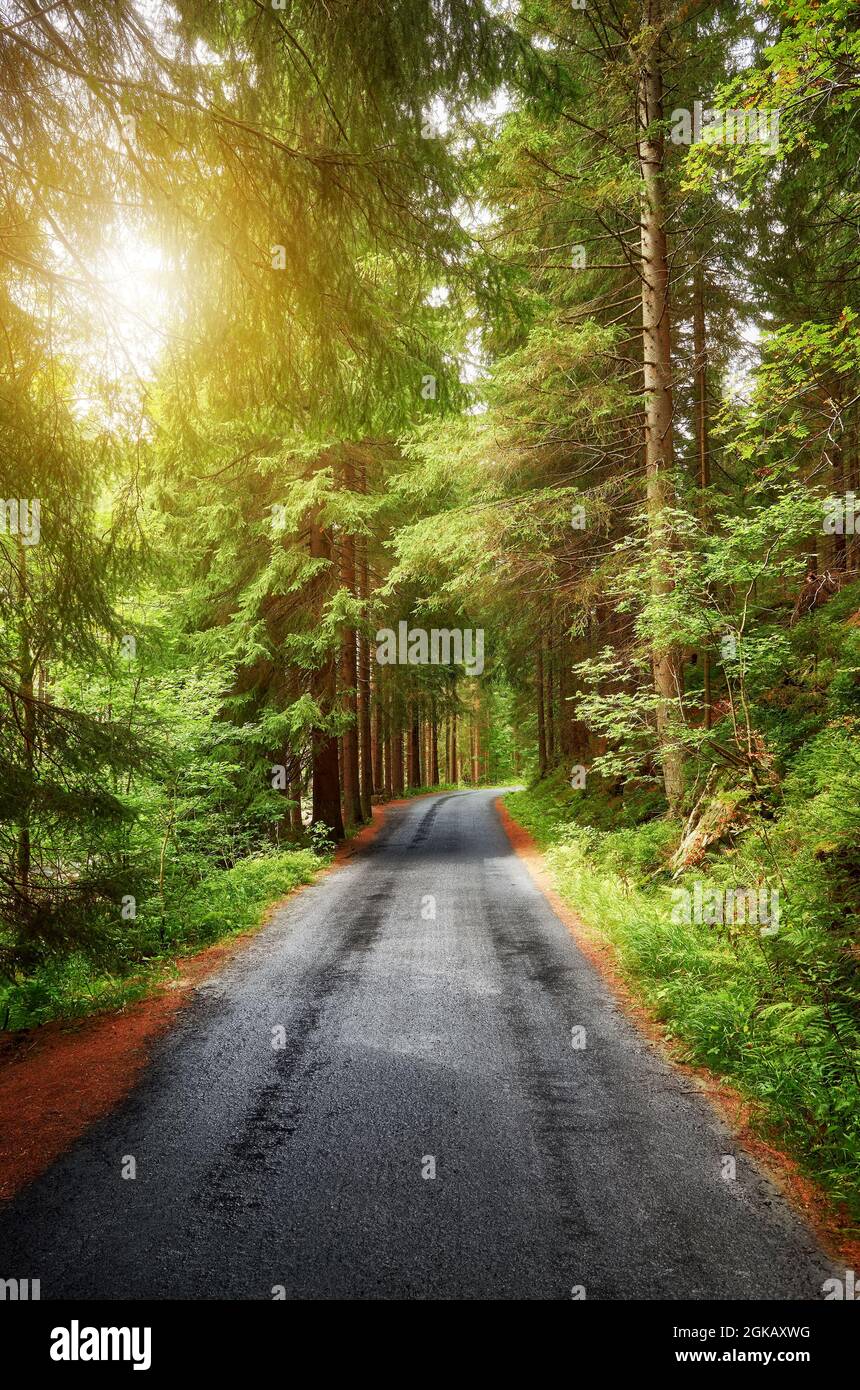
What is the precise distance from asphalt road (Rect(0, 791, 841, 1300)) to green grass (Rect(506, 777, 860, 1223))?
0.42 metres

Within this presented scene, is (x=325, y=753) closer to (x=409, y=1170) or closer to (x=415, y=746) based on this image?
(x=409, y=1170)

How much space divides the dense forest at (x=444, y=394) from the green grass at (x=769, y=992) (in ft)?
0.10

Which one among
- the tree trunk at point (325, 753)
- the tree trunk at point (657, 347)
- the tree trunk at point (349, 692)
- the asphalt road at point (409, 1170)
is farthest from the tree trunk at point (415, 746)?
the asphalt road at point (409, 1170)

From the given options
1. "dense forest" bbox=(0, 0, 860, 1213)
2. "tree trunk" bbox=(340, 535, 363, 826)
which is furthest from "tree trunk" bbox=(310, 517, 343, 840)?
"dense forest" bbox=(0, 0, 860, 1213)

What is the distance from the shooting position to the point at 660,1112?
4.17 m

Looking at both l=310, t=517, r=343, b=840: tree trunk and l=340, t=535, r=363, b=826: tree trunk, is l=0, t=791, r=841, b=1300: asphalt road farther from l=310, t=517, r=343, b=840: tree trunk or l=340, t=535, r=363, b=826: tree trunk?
l=340, t=535, r=363, b=826: tree trunk

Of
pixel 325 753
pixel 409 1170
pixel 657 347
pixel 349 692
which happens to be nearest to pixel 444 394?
pixel 409 1170

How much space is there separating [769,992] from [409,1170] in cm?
332

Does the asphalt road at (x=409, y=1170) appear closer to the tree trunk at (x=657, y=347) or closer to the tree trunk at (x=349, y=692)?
the tree trunk at (x=657, y=347)

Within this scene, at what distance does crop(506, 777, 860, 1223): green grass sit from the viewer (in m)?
3.84

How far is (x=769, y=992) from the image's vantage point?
17.3 ft

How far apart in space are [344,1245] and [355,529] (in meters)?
13.1

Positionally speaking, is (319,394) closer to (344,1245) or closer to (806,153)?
(344,1245)
